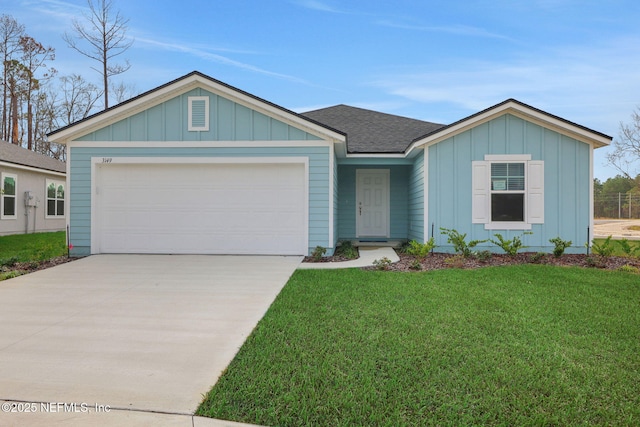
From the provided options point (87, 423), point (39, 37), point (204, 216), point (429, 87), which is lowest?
point (87, 423)

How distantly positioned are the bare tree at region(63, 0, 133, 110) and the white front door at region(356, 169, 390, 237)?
1339 centimetres

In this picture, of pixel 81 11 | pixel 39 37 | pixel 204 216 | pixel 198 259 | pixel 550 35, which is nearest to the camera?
pixel 198 259

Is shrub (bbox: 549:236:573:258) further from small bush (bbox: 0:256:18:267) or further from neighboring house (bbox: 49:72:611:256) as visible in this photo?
small bush (bbox: 0:256:18:267)

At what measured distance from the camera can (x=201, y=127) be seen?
880cm

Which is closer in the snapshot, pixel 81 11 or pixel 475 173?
pixel 475 173

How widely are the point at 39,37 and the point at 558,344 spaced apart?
94.9ft

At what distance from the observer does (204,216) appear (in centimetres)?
898

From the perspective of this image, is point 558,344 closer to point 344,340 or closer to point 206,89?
point 344,340

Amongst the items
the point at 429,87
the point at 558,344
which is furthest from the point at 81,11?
the point at 558,344

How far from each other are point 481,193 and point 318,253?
161 inches

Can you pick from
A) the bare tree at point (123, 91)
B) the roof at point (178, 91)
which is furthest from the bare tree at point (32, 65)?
the roof at point (178, 91)

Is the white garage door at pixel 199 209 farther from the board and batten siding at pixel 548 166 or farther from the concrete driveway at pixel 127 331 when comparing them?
the board and batten siding at pixel 548 166

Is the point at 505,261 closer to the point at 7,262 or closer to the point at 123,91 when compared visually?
the point at 7,262

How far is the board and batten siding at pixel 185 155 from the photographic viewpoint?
8.69m
